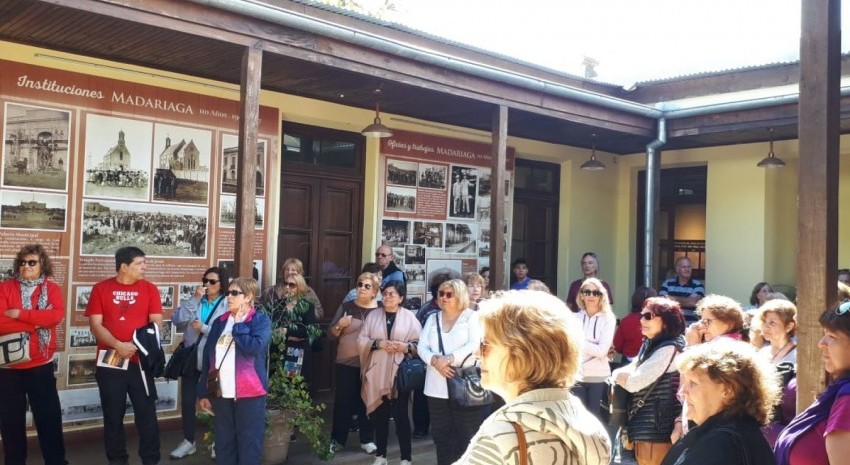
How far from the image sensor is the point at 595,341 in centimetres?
614

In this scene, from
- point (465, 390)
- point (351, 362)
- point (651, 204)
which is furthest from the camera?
point (651, 204)

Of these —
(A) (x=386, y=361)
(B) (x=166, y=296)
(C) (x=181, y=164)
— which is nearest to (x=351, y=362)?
(A) (x=386, y=361)

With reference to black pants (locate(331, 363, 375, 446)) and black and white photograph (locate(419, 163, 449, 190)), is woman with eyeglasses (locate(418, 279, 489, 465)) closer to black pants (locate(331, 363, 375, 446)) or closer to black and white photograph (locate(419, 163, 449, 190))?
black pants (locate(331, 363, 375, 446))

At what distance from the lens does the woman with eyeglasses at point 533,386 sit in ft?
6.42

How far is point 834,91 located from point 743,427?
6.81ft

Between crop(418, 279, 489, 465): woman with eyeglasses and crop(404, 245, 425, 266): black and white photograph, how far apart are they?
9.88 ft

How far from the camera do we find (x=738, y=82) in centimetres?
1030

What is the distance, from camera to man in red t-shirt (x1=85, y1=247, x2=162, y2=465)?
546 centimetres

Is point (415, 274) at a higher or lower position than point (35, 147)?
lower

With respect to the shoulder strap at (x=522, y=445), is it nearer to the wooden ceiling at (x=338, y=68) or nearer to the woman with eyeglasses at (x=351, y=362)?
the wooden ceiling at (x=338, y=68)

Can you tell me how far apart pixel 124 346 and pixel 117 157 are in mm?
1852

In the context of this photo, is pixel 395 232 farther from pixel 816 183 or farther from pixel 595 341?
pixel 816 183

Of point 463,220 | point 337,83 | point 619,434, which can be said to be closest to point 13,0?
point 337,83

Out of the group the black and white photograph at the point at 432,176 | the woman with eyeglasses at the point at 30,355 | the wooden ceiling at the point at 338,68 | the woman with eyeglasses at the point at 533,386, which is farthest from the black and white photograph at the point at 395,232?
the woman with eyeglasses at the point at 533,386
